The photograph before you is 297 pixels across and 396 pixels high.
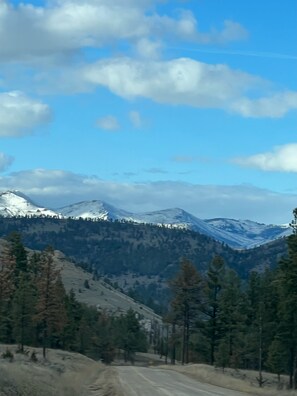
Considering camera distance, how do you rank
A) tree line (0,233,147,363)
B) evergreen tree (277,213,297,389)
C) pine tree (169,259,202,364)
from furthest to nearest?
tree line (0,233,147,363) < pine tree (169,259,202,364) < evergreen tree (277,213,297,389)

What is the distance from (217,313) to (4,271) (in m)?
26.6

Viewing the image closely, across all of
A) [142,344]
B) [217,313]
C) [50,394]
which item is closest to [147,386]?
[50,394]

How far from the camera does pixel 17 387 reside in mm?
25031

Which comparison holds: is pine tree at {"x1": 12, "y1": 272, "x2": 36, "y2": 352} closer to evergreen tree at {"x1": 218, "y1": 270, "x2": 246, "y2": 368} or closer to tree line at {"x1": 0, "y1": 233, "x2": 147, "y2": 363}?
tree line at {"x1": 0, "y1": 233, "x2": 147, "y2": 363}

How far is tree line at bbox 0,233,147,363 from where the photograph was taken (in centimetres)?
8231

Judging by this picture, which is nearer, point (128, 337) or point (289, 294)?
point (289, 294)

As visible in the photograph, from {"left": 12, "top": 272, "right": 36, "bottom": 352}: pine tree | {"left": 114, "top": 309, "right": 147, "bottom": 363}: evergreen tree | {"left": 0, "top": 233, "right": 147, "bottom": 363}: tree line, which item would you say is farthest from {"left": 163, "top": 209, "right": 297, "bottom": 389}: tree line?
{"left": 114, "top": 309, "right": 147, "bottom": 363}: evergreen tree

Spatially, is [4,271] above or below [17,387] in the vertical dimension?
above

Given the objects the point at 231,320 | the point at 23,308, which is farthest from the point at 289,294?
the point at 23,308

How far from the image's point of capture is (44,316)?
80562mm

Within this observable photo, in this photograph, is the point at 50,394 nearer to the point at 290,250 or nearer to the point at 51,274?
the point at 290,250

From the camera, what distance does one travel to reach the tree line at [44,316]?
270 feet

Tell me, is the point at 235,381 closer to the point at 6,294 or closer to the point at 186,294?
the point at 186,294

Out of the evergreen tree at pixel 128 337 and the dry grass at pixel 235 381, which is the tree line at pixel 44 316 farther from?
the dry grass at pixel 235 381
